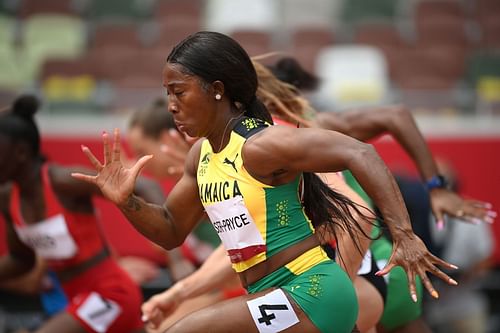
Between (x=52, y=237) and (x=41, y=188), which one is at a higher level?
(x=41, y=188)

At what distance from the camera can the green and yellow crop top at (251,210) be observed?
341 cm

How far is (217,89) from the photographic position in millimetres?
3516

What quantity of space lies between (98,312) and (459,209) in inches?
86.0

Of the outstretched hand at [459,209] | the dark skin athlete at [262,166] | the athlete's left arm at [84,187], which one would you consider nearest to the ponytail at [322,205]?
the dark skin athlete at [262,166]

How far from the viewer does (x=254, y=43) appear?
10.9 meters

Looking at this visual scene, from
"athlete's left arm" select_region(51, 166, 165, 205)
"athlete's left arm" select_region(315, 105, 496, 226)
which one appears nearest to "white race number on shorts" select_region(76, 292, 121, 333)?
"athlete's left arm" select_region(51, 166, 165, 205)

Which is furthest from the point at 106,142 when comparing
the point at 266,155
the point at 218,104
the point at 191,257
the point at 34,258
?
the point at 191,257

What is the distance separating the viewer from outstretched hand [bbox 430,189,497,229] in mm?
4676

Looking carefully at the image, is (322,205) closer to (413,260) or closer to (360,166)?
(360,166)

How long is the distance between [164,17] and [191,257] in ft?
19.6

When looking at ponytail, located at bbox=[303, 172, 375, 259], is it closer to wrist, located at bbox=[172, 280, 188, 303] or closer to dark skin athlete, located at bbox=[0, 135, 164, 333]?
wrist, located at bbox=[172, 280, 188, 303]

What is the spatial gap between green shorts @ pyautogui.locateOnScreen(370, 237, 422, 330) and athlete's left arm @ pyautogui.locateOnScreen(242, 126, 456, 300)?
1.45 meters

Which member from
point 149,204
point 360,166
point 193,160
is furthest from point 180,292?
point 360,166

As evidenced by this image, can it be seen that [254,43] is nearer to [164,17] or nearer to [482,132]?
[164,17]
